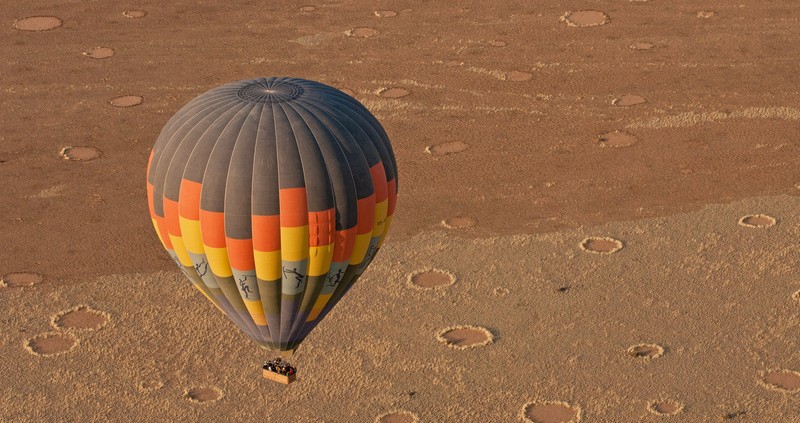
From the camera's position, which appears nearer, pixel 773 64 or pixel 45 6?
pixel 773 64

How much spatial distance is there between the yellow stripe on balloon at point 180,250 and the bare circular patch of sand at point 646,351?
35.5 ft

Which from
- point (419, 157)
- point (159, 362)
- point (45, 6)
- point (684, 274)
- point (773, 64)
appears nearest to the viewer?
point (159, 362)

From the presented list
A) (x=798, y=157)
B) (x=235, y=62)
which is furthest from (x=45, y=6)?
(x=798, y=157)

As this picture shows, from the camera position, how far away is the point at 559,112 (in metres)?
51.1

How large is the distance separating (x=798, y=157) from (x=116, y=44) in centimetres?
2109

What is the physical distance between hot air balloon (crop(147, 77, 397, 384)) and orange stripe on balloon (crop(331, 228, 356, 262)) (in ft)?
0.09

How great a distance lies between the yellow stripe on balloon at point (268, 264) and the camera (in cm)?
3497

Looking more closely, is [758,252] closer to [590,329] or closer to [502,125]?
[590,329]

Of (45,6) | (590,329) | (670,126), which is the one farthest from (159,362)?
(45,6)

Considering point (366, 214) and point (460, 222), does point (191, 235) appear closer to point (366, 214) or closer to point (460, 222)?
point (366, 214)

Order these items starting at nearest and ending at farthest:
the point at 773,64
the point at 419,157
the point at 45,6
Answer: the point at 419,157, the point at 773,64, the point at 45,6

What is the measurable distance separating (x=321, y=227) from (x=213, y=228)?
2.09 meters

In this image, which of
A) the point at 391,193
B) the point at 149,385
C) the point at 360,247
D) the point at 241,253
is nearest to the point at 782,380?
the point at 391,193

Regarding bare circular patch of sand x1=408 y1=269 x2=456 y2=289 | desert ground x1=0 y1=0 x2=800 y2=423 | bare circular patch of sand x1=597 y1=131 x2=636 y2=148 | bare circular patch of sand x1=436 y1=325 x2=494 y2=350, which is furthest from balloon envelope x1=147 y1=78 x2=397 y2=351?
bare circular patch of sand x1=597 y1=131 x2=636 y2=148
